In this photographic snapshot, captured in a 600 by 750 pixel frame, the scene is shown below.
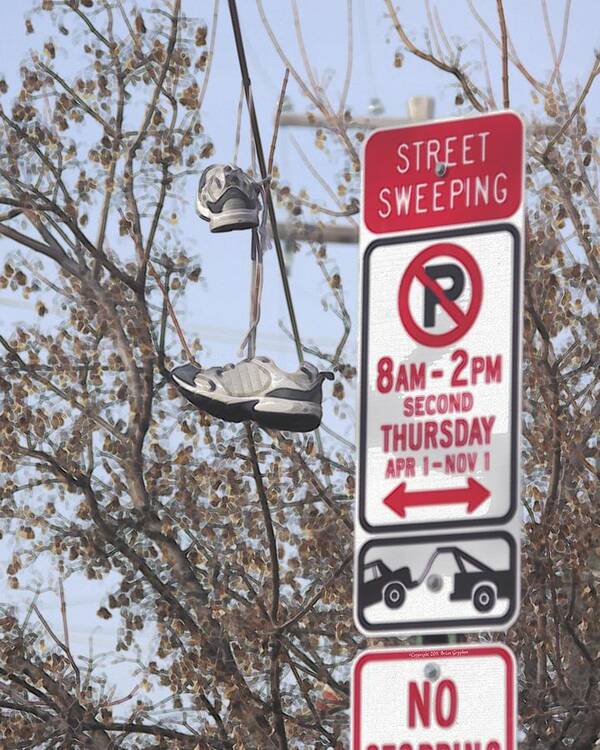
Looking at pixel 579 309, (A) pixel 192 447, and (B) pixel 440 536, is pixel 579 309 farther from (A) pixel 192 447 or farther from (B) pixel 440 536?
(B) pixel 440 536

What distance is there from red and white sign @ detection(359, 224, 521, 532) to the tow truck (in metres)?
0.07

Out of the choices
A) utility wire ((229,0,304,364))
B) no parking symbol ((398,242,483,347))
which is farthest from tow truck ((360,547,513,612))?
utility wire ((229,0,304,364))

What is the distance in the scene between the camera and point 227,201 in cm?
658

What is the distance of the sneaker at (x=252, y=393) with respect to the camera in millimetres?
6793

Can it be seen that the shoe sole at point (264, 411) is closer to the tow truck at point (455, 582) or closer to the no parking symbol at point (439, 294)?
the no parking symbol at point (439, 294)

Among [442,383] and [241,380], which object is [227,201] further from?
[442,383]

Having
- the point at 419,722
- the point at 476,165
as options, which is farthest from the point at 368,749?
the point at 476,165

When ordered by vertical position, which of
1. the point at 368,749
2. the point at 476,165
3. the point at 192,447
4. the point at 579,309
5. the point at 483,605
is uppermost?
the point at 579,309

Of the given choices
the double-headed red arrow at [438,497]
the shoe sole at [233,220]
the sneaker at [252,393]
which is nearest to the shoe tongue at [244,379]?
the sneaker at [252,393]

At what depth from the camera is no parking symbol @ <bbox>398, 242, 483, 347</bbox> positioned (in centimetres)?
304

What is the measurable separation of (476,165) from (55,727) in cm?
871

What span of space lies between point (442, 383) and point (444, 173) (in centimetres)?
38

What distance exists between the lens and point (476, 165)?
123 inches

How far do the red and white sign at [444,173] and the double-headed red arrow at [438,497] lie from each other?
49cm
